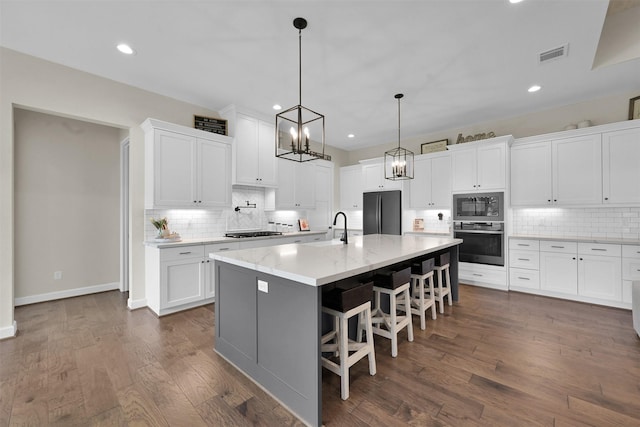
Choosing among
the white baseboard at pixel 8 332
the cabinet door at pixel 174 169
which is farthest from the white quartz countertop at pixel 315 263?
the white baseboard at pixel 8 332

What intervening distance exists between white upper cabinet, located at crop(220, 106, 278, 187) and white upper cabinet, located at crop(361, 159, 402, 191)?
2234 mm

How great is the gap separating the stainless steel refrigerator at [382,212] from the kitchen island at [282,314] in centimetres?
322

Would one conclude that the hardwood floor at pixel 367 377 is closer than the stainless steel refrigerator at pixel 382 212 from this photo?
Yes

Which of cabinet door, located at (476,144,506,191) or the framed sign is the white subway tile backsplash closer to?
cabinet door, located at (476,144,506,191)

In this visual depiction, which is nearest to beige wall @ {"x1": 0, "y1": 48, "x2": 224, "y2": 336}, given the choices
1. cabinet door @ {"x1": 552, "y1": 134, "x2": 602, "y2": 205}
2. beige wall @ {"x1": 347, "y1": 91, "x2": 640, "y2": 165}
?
beige wall @ {"x1": 347, "y1": 91, "x2": 640, "y2": 165}

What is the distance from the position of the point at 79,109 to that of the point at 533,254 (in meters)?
6.33

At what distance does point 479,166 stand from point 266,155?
11.7 feet

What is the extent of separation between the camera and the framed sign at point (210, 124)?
13.2 feet

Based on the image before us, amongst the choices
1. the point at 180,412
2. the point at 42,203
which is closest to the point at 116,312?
the point at 42,203

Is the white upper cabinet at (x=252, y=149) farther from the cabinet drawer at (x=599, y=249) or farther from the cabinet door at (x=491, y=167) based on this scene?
the cabinet drawer at (x=599, y=249)

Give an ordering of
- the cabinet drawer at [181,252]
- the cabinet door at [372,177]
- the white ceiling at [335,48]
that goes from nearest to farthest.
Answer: the white ceiling at [335,48] < the cabinet drawer at [181,252] < the cabinet door at [372,177]

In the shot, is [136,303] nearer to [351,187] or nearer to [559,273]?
[351,187]

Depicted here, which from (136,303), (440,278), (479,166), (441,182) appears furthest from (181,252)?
(479,166)

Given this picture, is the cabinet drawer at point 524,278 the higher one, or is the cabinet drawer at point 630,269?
the cabinet drawer at point 630,269
